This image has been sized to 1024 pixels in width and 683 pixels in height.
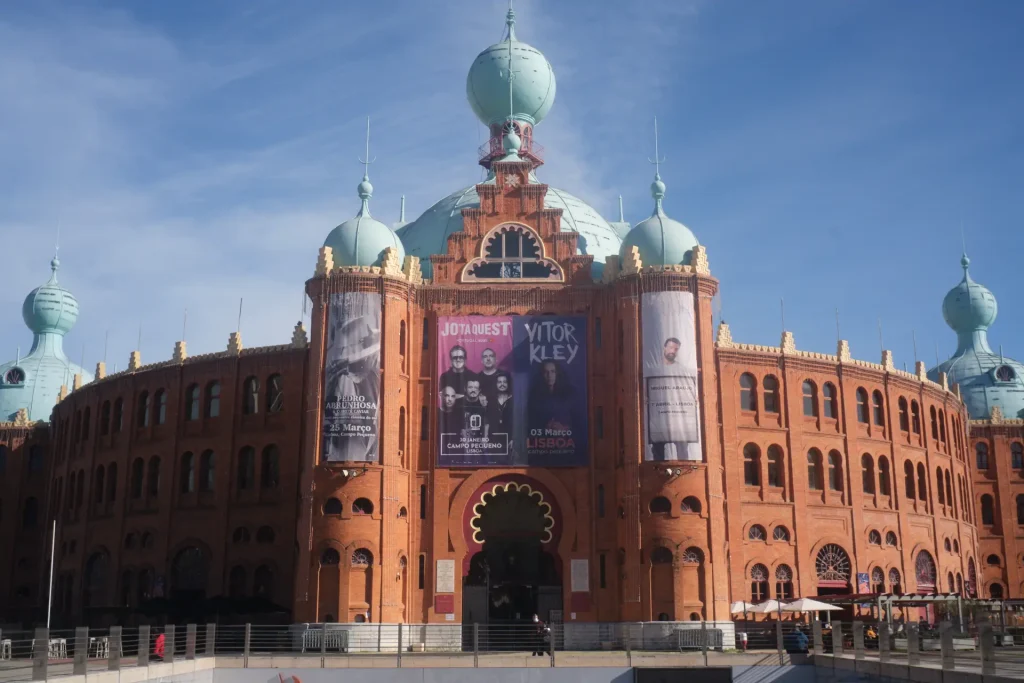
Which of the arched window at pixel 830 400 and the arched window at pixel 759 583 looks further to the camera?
the arched window at pixel 830 400

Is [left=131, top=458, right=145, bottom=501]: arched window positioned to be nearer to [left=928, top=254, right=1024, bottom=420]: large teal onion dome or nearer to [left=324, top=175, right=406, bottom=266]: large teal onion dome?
[left=324, top=175, right=406, bottom=266]: large teal onion dome

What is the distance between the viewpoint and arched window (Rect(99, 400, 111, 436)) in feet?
226

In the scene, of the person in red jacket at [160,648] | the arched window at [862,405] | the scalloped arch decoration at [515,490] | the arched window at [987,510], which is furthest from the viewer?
the arched window at [987,510]

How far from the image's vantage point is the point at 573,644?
53906mm

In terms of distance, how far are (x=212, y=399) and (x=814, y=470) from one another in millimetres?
31369

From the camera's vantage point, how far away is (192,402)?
212ft

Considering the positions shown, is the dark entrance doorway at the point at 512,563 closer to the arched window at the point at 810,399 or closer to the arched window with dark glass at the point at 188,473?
the arched window at the point at 810,399

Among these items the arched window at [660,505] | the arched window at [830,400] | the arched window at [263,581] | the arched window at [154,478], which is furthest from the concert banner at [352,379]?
the arched window at [830,400]

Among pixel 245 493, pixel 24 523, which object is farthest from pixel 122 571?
pixel 24 523

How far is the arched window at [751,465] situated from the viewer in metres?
60.3

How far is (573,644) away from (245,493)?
18.9 meters

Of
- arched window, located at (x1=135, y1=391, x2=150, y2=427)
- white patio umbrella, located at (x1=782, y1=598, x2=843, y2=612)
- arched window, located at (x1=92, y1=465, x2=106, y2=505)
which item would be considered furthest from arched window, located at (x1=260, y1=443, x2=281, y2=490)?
white patio umbrella, located at (x1=782, y1=598, x2=843, y2=612)

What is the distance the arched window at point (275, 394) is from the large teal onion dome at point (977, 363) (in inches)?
1770

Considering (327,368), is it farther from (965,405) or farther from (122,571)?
(965,405)
